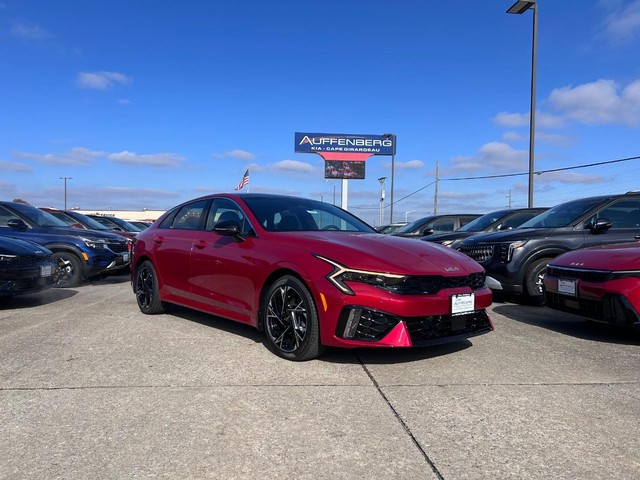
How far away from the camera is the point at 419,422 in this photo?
120 inches

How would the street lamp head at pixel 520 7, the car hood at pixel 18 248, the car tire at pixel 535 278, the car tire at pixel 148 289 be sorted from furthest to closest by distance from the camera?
the street lamp head at pixel 520 7 < the car tire at pixel 535 278 < the car hood at pixel 18 248 < the car tire at pixel 148 289

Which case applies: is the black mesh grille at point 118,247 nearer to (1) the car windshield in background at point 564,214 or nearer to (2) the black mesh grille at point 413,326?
(2) the black mesh grille at point 413,326

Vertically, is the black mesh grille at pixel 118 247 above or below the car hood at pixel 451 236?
below

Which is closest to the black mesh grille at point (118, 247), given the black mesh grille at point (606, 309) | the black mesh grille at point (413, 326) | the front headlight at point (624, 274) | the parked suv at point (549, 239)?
the parked suv at point (549, 239)

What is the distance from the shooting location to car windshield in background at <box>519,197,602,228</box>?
7438 millimetres

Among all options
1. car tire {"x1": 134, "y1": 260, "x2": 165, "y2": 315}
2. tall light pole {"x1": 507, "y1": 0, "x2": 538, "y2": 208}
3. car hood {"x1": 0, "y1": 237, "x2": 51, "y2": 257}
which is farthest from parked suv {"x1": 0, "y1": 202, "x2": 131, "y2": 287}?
tall light pole {"x1": 507, "y1": 0, "x2": 538, "y2": 208}

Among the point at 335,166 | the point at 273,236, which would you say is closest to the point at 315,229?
the point at 273,236

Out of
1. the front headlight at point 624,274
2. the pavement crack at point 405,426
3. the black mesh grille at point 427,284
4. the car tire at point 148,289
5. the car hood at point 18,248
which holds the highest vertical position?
the car hood at point 18,248

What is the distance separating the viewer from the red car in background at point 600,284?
4734 millimetres

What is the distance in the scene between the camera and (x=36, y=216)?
10.0 m

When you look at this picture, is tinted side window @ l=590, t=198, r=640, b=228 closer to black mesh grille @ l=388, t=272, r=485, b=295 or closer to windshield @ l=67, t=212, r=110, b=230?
black mesh grille @ l=388, t=272, r=485, b=295

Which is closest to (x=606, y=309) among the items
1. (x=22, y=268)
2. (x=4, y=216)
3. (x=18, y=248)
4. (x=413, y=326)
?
(x=413, y=326)

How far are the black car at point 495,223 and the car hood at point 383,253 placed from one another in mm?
5351

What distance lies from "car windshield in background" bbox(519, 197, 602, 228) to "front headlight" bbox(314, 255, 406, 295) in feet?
15.0
